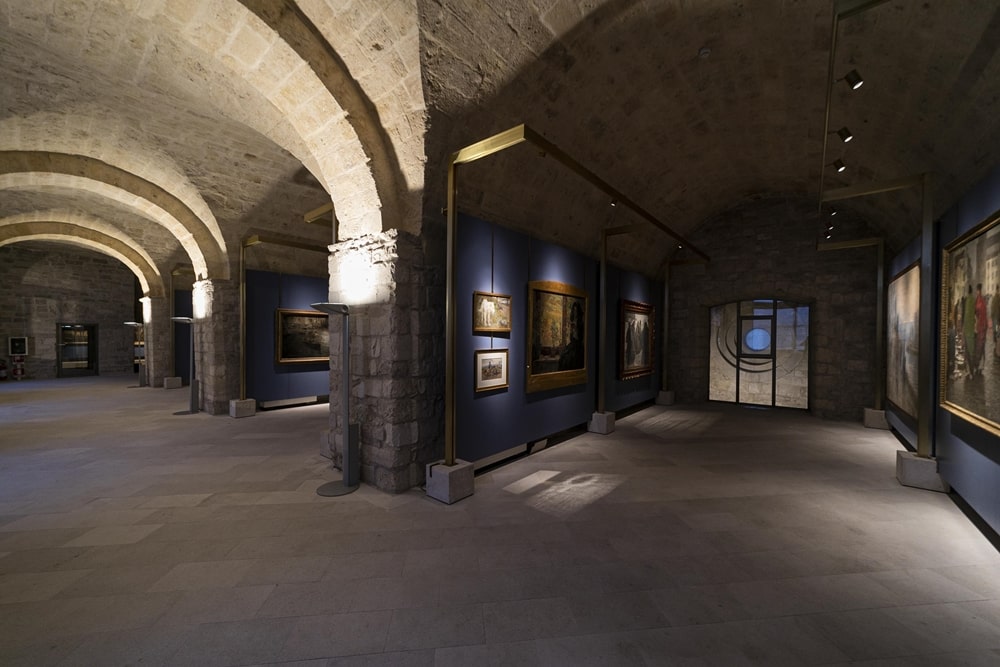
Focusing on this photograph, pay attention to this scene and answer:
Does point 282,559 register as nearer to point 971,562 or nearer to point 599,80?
point 971,562

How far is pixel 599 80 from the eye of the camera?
16.6 feet

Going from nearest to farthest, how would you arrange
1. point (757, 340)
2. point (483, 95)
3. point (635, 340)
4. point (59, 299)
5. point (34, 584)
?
1. point (34, 584)
2. point (483, 95)
3. point (635, 340)
4. point (757, 340)
5. point (59, 299)

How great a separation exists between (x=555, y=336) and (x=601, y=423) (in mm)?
2066

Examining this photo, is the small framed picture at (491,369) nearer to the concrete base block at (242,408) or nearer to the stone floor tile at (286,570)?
the stone floor tile at (286,570)

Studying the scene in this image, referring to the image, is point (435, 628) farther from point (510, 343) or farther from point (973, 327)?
point (973, 327)

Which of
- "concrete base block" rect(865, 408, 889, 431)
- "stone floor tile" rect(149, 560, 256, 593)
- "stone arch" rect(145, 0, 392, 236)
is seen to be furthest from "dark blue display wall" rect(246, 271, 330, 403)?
"concrete base block" rect(865, 408, 889, 431)

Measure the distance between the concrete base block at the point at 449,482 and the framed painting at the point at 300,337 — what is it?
18.7 feet

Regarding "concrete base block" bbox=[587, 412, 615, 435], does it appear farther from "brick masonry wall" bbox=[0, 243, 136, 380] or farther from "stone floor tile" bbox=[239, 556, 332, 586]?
"brick masonry wall" bbox=[0, 243, 136, 380]

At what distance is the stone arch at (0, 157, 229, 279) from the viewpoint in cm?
707

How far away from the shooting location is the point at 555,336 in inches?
253

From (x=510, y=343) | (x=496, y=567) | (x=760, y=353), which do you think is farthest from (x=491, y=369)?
(x=760, y=353)

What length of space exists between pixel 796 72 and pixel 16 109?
1076 centimetres

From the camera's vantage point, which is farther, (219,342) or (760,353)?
(760,353)

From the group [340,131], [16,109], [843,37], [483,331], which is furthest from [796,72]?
[16,109]
